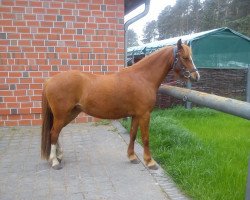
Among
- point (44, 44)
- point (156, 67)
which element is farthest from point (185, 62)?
point (44, 44)

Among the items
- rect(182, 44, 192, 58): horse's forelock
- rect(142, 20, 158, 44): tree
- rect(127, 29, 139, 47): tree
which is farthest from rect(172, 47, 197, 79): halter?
rect(127, 29, 139, 47): tree

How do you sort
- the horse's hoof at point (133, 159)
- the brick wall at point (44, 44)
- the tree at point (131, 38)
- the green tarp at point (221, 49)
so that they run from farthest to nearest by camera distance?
the tree at point (131, 38) → the green tarp at point (221, 49) → the brick wall at point (44, 44) → the horse's hoof at point (133, 159)

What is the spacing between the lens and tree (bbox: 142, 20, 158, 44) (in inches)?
2655

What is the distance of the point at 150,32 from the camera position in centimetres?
7044

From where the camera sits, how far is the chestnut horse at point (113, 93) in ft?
14.6

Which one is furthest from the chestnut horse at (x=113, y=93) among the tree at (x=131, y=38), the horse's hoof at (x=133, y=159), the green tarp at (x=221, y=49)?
the tree at (x=131, y=38)

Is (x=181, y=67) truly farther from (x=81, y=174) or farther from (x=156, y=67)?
(x=81, y=174)

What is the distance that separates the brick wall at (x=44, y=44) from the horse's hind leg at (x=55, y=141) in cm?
262

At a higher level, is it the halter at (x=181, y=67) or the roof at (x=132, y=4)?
the roof at (x=132, y=4)

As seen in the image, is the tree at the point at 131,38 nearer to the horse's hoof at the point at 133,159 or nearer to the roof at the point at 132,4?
the roof at the point at 132,4

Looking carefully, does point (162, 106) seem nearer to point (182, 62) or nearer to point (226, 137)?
point (226, 137)

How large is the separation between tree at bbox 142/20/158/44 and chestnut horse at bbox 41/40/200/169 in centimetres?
6237

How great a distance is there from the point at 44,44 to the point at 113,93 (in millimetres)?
3111

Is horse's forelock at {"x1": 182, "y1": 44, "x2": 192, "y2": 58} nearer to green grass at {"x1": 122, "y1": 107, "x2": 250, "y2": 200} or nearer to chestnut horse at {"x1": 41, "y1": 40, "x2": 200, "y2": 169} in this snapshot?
chestnut horse at {"x1": 41, "y1": 40, "x2": 200, "y2": 169}
